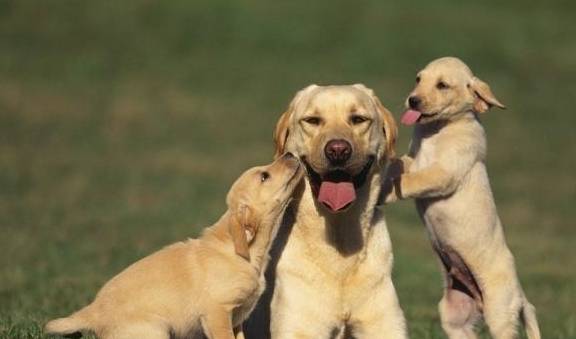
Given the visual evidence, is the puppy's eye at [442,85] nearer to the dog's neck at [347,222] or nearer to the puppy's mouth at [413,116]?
Result: the puppy's mouth at [413,116]

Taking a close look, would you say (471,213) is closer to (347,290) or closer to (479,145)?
(479,145)

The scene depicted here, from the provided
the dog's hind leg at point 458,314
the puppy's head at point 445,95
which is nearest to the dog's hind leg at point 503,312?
the dog's hind leg at point 458,314

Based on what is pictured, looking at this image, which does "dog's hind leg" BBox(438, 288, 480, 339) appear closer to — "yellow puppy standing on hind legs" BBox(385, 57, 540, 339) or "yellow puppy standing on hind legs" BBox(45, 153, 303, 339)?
"yellow puppy standing on hind legs" BBox(385, 57, 540, 339)

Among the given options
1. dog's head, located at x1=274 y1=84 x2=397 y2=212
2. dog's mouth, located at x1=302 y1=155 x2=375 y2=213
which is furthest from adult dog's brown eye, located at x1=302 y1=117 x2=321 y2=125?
dog's mouth, located at x1=302 y1=155 x2=375 y2=213

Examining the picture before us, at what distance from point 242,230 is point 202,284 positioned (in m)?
0.45

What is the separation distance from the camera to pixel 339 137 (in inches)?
283

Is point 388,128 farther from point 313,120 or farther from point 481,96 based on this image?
point 481,96

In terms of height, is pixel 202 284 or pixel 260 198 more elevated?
pixel 260 198

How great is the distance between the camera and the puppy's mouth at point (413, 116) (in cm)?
873

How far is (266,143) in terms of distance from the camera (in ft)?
83.2

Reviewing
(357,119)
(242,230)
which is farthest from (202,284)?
(357,119)

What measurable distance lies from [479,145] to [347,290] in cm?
176

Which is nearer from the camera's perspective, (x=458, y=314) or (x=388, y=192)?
(x=388, y=192)

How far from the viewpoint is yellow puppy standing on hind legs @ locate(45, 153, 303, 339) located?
24.1 ft
